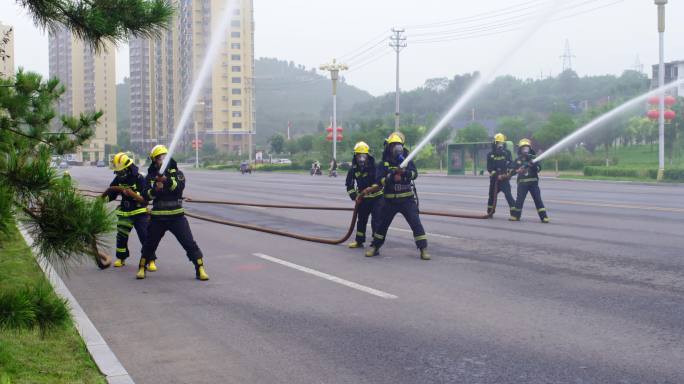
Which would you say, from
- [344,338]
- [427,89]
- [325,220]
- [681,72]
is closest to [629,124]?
[681,72]

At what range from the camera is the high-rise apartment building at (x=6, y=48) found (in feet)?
18.2

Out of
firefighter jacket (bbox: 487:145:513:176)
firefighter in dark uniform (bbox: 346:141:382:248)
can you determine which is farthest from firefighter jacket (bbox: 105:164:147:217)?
firefighter jacket (bbox: 487:145:513:176)

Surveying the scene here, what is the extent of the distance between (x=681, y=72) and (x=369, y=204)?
250ft

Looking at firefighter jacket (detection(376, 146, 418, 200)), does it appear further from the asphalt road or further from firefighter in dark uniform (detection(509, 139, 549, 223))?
firefighter in dark uniform (detection(509, 139, 549, 223))

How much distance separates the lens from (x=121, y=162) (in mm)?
9953

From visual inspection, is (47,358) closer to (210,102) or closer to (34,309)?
(34,309)

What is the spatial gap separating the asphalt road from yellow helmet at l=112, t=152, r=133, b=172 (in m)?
1.52

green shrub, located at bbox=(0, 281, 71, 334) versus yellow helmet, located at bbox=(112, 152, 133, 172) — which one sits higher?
yellow helmet, located at bbox=(112, 152, 133, 172)

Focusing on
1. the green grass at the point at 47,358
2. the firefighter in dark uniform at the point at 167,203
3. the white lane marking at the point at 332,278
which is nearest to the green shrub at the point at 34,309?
the green grass at the point at 47,358

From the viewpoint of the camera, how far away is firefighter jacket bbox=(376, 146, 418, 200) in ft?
35.4

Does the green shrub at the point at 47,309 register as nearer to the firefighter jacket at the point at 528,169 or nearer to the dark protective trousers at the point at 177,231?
the dark protective trousers at the point at 177,231

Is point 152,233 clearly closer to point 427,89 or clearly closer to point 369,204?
point 369,204

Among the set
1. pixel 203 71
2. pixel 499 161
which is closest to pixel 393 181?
pixel 203 71

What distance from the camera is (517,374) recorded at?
513 cm
